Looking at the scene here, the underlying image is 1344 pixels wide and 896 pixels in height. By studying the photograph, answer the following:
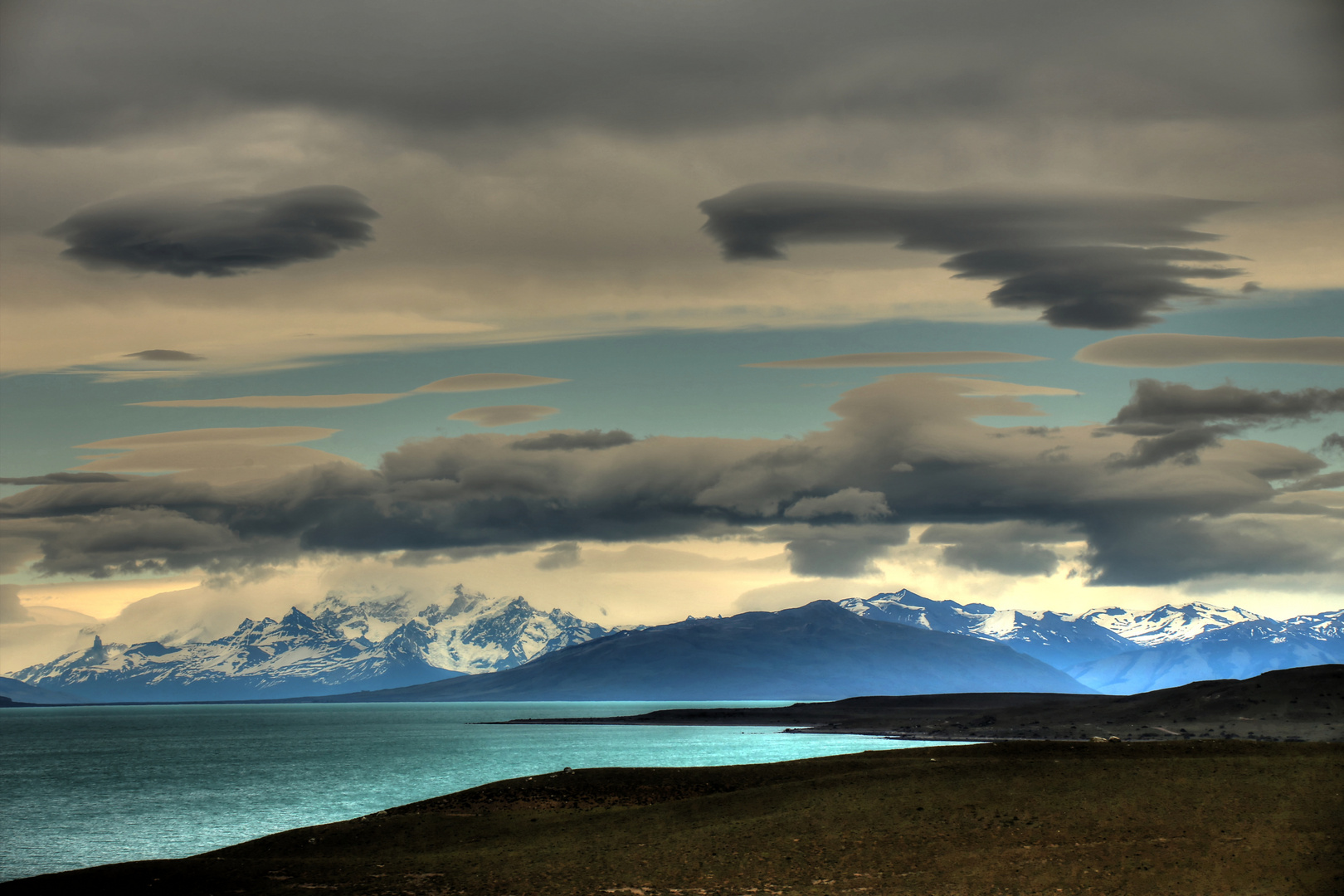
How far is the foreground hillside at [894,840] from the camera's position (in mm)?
37406

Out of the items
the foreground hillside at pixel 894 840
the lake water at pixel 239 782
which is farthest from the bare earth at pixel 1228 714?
the foreground hillside at pixel 894 840

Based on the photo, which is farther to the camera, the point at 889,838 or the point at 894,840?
the point at 889,838

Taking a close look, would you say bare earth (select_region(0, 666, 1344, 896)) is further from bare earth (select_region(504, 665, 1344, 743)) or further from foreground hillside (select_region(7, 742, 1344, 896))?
bare earth (select_region(504, 665, 1344, 743))

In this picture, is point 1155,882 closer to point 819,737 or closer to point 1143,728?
point 1143,728

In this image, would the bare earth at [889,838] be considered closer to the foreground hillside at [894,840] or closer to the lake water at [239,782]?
the foreground hillside at [894,840]

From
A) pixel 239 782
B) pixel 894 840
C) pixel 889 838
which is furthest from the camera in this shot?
pixel 239 782

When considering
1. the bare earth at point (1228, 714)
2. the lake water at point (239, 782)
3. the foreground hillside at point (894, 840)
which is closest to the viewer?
the foreground hillside at point (894, 840)

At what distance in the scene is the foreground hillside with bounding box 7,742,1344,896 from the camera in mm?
37406

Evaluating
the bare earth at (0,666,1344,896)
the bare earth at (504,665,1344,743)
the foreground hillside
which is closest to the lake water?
the bare earth at (0,666,1344,896)

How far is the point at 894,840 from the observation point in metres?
42.7

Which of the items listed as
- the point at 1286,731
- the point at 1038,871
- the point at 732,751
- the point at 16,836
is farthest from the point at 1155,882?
the point at 732,751

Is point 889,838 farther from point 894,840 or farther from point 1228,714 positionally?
point 1228,714

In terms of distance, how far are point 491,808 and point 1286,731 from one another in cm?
9330

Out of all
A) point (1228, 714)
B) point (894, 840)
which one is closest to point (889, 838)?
point (894, 840)
